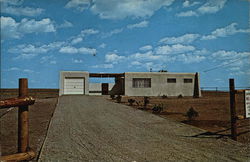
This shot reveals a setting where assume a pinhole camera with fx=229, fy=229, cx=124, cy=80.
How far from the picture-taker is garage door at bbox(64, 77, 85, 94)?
28766mm

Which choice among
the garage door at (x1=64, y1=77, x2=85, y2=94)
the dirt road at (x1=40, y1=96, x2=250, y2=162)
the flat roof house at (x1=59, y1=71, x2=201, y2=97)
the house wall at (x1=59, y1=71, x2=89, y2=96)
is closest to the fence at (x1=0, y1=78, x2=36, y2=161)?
the dirt road at (x1=40, y1=96, x2=250, y2=162)

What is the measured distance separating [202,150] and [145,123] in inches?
162

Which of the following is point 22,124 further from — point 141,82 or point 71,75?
point 141,82

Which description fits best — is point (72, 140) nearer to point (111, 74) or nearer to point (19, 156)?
point (19, 156)

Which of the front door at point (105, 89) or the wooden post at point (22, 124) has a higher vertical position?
the front door at point (105, 89)

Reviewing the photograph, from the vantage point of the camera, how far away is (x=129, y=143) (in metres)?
6.39

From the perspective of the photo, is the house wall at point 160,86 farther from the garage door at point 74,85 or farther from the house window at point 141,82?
the garage door at point 74,85

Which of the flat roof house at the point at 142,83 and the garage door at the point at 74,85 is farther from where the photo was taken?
the flat roof house at the point at 142,83

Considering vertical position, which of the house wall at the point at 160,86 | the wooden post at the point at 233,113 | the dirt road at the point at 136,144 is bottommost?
the dirt road at the point at 136,144

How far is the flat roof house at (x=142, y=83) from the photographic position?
29000 mm

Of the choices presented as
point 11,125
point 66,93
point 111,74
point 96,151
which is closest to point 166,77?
point 111,74

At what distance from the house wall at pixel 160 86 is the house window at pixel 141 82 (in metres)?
0.42

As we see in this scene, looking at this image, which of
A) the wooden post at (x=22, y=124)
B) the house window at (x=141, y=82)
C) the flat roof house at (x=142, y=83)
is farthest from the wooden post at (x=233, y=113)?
the house window at (x=141, y=82)

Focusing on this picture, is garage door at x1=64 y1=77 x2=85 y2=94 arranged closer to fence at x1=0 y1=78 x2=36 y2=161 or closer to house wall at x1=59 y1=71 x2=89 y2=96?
house wall at x1=59 y1=71 x2=89 y2=96
